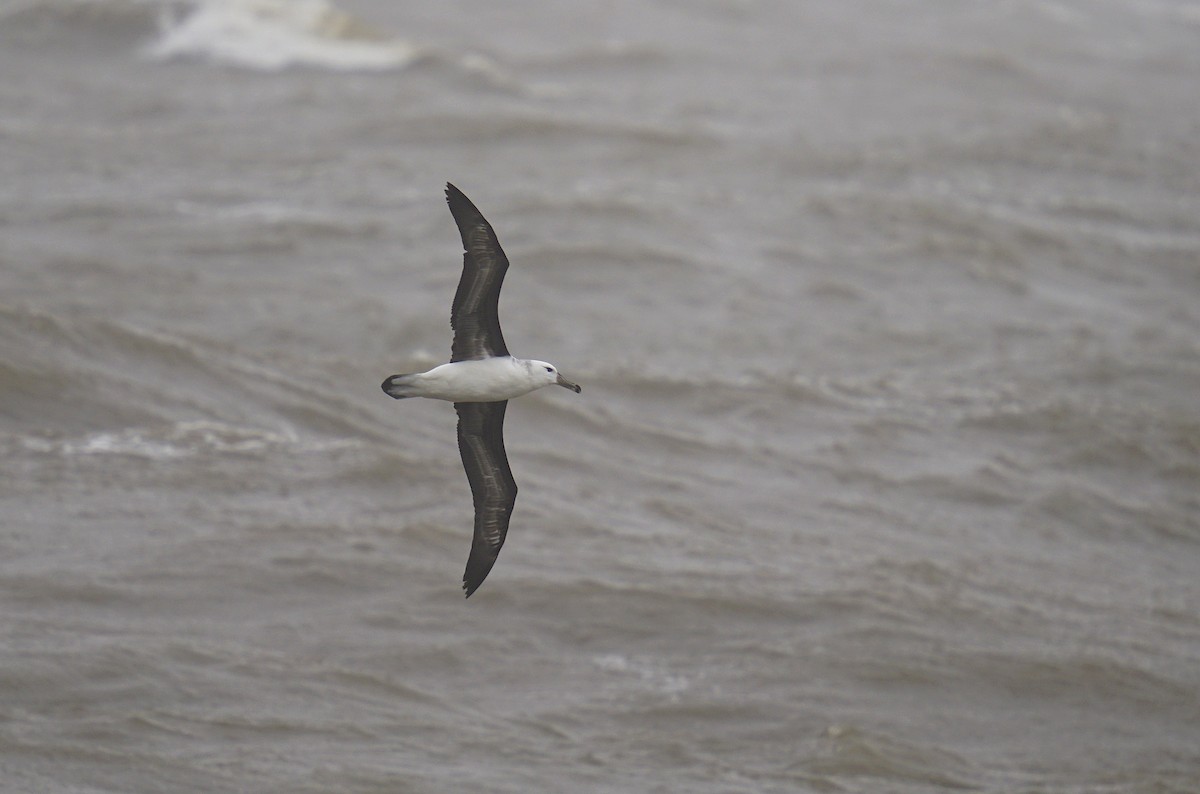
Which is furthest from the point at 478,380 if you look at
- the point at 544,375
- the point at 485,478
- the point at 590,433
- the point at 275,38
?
the point at 275,38

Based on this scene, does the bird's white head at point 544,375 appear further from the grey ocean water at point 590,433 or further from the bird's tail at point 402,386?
the grey ocean water at point 590,433

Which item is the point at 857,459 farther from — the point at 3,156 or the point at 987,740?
the point at 3,156

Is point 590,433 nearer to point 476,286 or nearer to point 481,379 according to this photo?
point 481,379

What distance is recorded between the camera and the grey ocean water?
11.6 meters

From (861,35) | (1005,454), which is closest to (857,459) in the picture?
(1005,454)

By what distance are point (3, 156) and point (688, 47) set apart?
14.5 m

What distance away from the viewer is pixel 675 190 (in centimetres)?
2359

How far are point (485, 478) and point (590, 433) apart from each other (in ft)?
22.8

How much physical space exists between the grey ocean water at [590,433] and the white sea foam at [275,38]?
139 millimetres

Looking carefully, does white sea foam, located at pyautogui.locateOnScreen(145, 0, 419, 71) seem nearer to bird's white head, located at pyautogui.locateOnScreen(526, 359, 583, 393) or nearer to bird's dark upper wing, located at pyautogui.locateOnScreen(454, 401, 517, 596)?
bird's dark upper wing, located at pyautogui.locateOnScreen(454, 401, 517, 596)

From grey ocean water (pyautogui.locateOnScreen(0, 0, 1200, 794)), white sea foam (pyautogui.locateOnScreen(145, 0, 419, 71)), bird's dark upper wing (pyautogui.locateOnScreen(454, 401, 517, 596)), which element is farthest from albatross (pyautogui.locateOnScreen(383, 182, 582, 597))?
white sea foam (pyautogui.locateOnScreen(145, 0, 419, 71))

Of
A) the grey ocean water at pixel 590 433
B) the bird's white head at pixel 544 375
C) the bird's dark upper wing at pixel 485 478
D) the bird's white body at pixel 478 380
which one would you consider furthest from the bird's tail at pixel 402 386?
the grey ocean water at pixel 590 433

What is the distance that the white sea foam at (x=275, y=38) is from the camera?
28047 mm

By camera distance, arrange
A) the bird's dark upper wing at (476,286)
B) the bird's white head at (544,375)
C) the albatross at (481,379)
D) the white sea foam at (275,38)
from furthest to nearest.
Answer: the white sea foam at (275,38), the bird's white head at (544,375), the albatross at (481,379), the bird's dark upper wing at (476,286)
